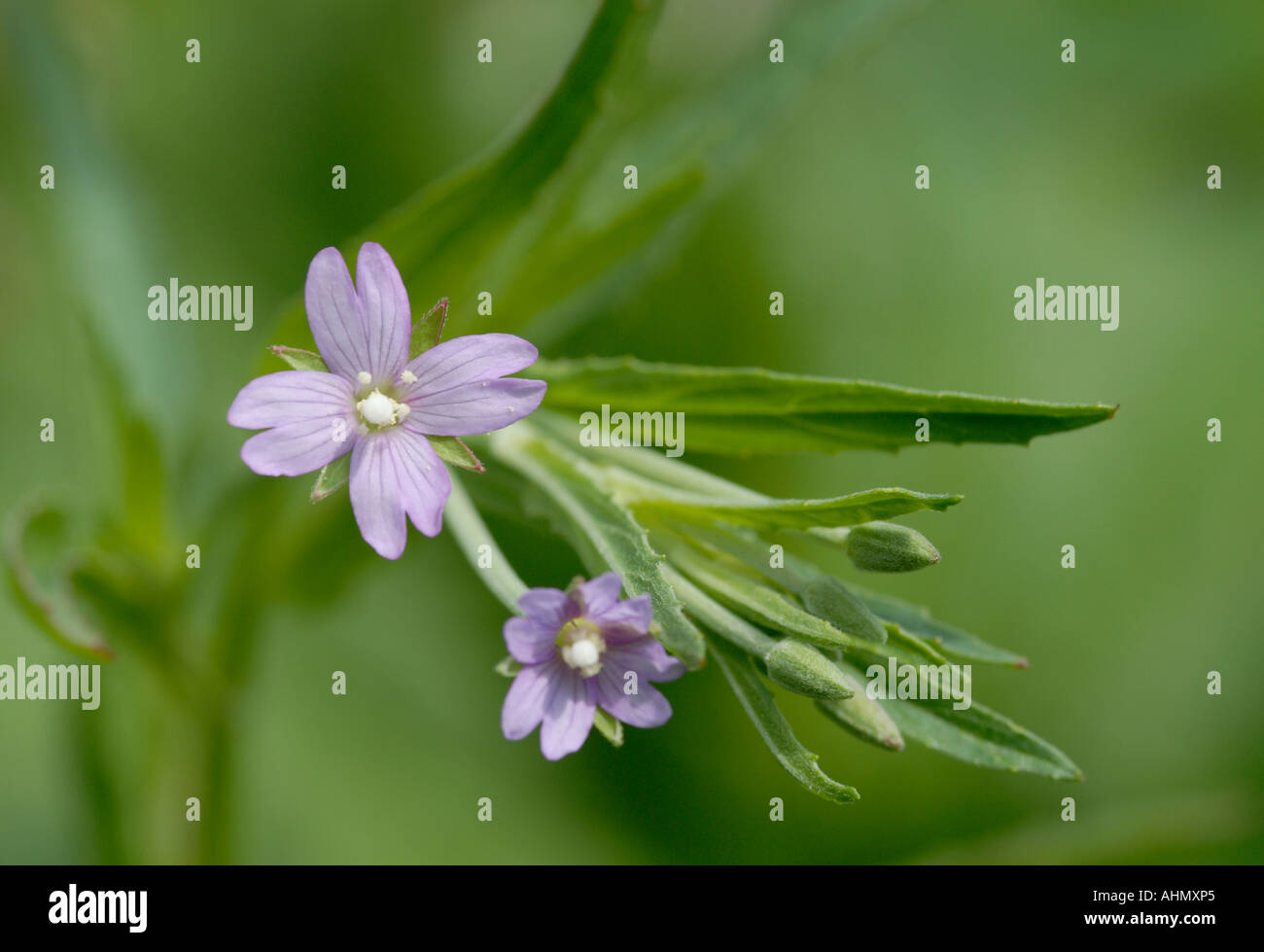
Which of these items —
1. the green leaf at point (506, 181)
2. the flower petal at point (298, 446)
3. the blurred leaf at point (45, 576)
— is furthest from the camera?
the blurred leaf at point (45, 576)

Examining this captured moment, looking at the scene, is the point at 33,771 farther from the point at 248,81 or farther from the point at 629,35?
the point at 629,35

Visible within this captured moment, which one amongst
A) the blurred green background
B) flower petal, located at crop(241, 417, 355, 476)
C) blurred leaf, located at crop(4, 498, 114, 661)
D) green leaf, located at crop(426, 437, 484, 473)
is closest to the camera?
flower petal, located at crop(241, 417, 355, 476)

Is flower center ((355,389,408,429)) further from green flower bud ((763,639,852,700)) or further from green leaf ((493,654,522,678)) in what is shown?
green flower bud ((763,639,852,700))

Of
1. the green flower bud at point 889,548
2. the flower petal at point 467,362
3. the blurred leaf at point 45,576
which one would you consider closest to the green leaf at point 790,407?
the green flower bud at point 889,548

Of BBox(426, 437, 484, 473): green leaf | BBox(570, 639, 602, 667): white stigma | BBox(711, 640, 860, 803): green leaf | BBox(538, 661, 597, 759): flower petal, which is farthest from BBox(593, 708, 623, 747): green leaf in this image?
BBox(426, 437, 484, 473): green leaf

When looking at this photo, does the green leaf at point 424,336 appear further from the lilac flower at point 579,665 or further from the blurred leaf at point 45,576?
the blurred leaf at point 45,576

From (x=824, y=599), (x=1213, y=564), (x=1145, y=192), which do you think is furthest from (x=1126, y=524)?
(x=824, y=599)

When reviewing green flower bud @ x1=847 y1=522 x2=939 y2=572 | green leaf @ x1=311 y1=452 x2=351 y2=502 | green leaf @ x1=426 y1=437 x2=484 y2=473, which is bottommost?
green flower bud @ x1=847 y1=522 x2=939 y2=572
